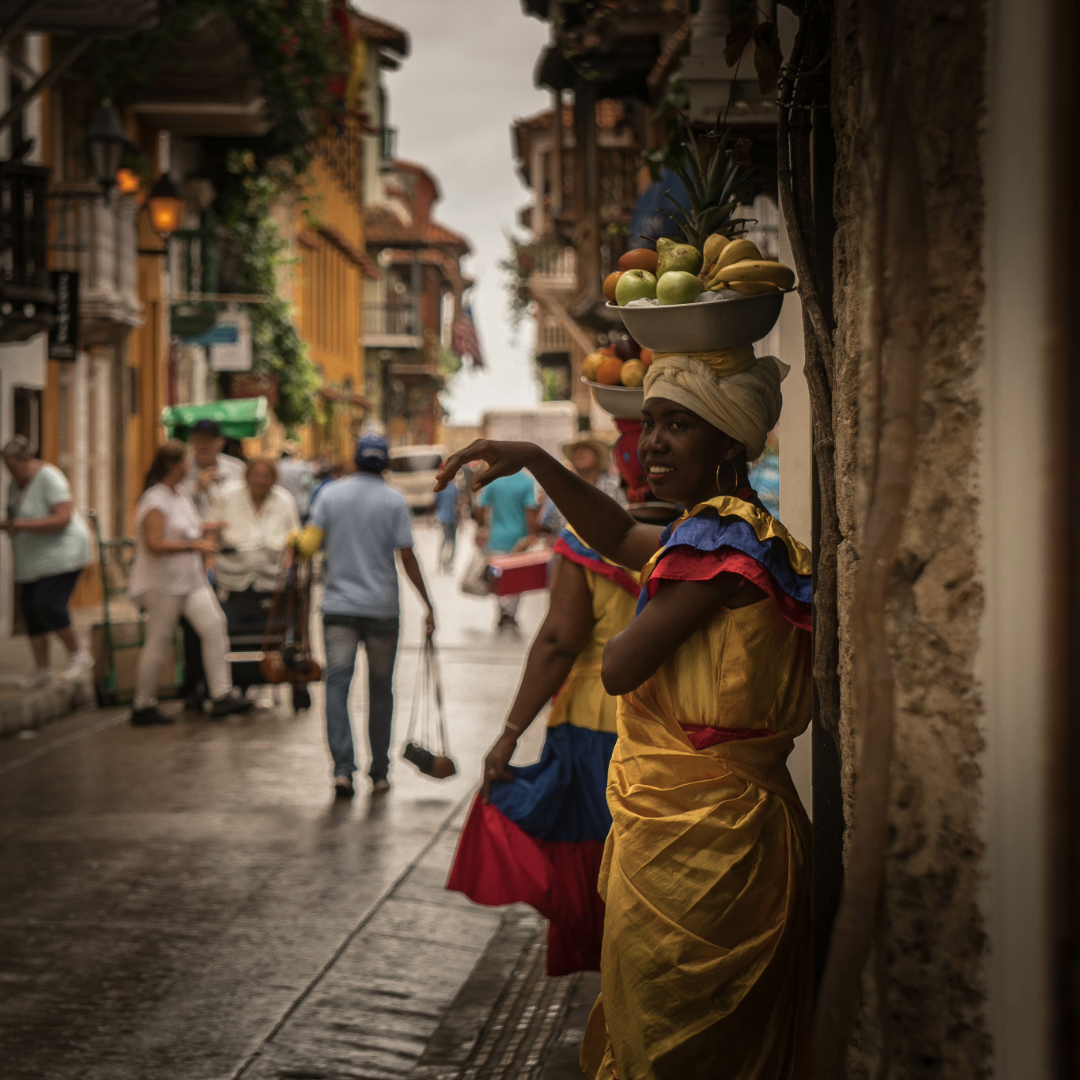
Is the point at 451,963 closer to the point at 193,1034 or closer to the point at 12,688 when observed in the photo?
the point at 193,1034

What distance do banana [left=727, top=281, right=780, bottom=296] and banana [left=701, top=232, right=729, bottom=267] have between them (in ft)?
0.55

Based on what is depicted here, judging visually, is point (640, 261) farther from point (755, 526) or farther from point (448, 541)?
point (448, 541)

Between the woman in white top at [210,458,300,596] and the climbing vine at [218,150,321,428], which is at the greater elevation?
the climbing vine at [218,150,321,428]

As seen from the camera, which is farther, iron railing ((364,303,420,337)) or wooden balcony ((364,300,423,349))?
iron railing ((364,303,420,337))

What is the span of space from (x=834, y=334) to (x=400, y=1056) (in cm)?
294

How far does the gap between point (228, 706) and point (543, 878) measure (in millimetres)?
6604

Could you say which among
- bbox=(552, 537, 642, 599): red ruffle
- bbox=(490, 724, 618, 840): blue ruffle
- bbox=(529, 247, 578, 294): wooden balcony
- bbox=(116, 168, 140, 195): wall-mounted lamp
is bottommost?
bbox=(490, 724, 618, 840): blue ruffle

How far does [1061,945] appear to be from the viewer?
1776mm

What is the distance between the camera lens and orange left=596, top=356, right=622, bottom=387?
4051 mm

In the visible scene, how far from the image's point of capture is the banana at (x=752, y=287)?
2.88 m

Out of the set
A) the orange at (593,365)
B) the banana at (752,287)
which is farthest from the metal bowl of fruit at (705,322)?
the orange at (593,365)

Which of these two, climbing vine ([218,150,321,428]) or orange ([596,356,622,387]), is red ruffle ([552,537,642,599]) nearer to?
orange ([596,356,622,387])

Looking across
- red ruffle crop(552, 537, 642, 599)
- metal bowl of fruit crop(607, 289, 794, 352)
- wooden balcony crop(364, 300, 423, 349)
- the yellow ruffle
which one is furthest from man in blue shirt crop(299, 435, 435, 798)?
wooden balcony crop(364, 300, 423, 349)

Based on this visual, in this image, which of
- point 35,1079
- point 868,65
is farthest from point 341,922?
point 868,65
